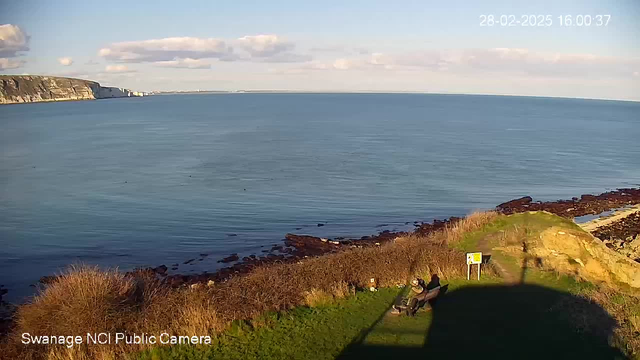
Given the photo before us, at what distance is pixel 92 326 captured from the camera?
1333 centimetres

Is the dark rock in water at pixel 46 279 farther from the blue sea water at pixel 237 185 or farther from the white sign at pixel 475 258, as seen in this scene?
the white sign at pixel 475 258

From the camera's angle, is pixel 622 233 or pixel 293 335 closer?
pixel 293 335

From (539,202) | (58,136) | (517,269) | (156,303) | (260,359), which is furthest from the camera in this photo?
(58,136)

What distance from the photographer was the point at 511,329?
1420 cm

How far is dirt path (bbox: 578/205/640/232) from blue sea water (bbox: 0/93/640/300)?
25.1ft

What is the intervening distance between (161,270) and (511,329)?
61.8 feet

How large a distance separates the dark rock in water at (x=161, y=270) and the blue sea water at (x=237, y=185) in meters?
1.35

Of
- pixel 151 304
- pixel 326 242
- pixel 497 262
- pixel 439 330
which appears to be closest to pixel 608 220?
pixel 326 242

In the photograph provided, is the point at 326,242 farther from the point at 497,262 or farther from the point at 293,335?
the point at 293,335

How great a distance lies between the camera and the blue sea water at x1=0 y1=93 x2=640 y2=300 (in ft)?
106

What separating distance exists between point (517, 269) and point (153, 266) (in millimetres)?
18579

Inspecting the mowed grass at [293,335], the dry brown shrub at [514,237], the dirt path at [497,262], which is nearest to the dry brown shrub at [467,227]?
the dirt path at [497,262]

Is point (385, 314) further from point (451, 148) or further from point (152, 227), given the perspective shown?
point (451, 148)

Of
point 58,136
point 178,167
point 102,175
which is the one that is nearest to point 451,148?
point 178,167
